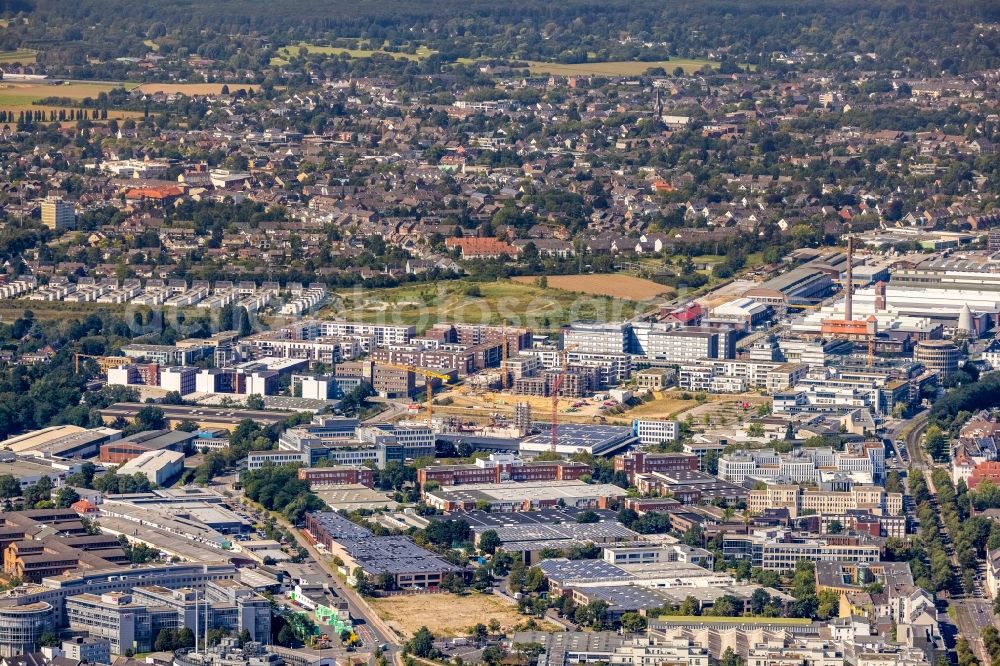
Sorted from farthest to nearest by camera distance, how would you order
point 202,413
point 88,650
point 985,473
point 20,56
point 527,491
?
1. point 20,56
2. point 202,413
3. point 985,473
4. point 527,491
5. point 88,650

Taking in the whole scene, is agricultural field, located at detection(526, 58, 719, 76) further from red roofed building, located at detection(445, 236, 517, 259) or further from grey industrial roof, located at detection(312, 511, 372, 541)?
grey industrial roof, located at detection(312, 511, 372, 541)

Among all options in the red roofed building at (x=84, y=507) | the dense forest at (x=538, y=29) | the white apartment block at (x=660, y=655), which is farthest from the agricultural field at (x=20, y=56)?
the white apartment block at (x=660, y=655)

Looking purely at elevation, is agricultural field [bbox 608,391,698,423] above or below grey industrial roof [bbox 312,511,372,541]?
below

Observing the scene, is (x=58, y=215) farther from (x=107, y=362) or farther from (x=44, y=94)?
(x=44, y=94)

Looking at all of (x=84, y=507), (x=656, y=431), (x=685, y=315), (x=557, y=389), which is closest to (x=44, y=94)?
(x=685, y=315)

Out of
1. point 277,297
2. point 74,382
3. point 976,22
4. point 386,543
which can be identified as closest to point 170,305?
point 277,297

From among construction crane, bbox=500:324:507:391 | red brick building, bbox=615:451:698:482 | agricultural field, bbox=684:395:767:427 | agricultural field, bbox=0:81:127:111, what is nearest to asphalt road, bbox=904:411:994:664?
agricultural field, bbox=684:395:767:427
